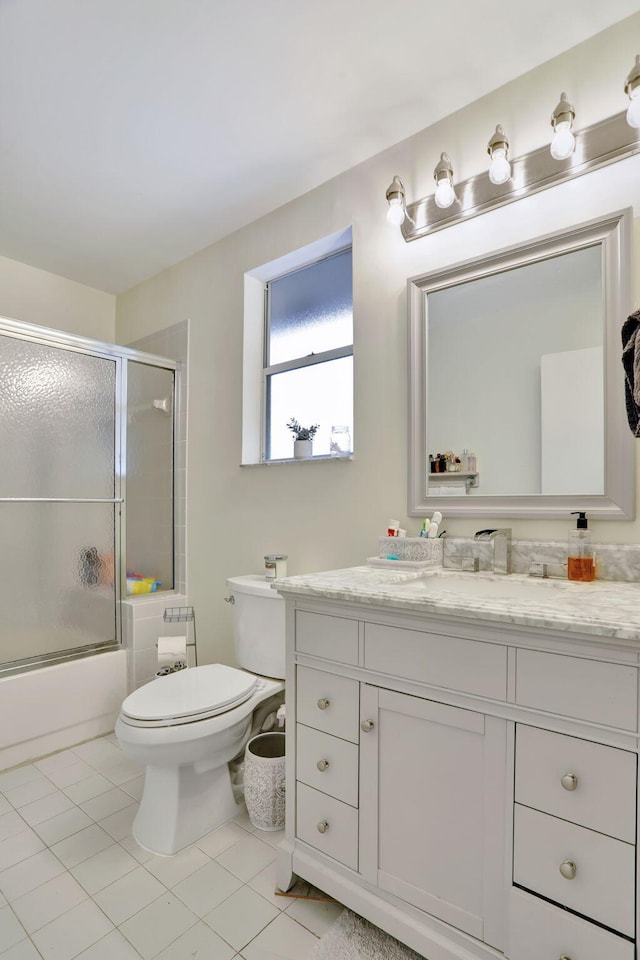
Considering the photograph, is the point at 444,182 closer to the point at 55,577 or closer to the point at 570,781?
the point at 570,781

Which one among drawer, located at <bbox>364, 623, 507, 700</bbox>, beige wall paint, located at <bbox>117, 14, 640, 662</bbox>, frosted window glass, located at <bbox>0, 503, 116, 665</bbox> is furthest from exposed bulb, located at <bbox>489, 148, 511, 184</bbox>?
frosted window glass, located at <bbox>0, 503, 116, 665</bbox>

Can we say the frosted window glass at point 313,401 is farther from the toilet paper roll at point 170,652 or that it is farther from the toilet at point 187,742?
the toilet paper roll at point 170,652

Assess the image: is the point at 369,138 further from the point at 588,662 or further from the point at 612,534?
the point at 588,662

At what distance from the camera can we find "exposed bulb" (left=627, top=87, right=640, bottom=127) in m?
1.23

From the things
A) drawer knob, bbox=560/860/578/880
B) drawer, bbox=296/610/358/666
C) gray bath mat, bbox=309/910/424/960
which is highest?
drawer, bbox=296/610/358/666

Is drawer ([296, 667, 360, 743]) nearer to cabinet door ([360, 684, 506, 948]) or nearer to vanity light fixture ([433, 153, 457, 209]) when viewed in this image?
cabinet door ([360, 684, 506, 948])

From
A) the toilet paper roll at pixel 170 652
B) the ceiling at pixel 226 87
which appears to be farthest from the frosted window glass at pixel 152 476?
the ceiling at pixel 226 87

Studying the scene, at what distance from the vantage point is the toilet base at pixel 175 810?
155cm

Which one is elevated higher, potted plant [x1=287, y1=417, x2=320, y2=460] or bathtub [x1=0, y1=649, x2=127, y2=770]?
potted plant [x1=287, y1=417, x2=320, y2=460]

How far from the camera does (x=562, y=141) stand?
1.35 metres

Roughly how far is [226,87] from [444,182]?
78 centimetres

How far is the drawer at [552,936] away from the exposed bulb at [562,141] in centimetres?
175

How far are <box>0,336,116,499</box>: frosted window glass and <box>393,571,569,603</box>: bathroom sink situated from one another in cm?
176

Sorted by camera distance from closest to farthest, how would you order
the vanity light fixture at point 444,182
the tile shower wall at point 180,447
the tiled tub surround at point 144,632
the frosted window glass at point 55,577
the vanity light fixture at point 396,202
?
the vanity light fixture at point 444,182 → the vanity light fixture at point 396,202 → the frosted window glass at point 55,577 → the tiled tub surround at point 144,632 → the tile shower wall at point 180,447
